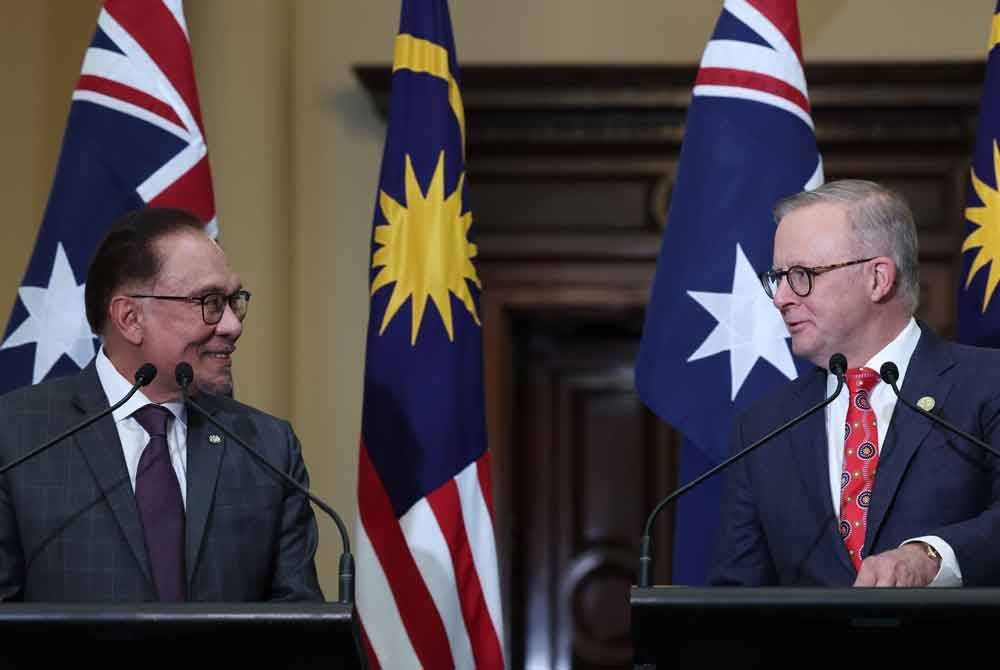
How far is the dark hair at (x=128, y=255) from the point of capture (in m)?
2.92

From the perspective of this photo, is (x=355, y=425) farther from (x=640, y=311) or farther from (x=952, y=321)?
(x=952, y=321)

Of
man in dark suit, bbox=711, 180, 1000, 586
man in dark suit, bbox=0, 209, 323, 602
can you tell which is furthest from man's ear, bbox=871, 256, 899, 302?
man in dark suit, bbox=0, 209, 323, 602

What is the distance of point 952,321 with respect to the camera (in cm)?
518

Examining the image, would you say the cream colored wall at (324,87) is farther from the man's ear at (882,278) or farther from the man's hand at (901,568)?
the man's hand at (901,568)

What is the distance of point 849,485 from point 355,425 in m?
2.65

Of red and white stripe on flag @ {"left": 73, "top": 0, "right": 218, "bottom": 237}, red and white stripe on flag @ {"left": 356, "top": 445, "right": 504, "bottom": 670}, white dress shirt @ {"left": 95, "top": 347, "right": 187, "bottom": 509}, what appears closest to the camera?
white dress shirt @ {"left": 95, "top": 347, "right": 187, "bottom": 509}

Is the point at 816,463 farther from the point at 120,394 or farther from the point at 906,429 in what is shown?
the point at 120,394

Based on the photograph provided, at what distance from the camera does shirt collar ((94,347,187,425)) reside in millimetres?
2889

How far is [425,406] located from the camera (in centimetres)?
384

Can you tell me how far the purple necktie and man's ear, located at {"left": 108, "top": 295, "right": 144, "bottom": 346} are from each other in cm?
14

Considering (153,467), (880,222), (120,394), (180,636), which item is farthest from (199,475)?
(880,222)

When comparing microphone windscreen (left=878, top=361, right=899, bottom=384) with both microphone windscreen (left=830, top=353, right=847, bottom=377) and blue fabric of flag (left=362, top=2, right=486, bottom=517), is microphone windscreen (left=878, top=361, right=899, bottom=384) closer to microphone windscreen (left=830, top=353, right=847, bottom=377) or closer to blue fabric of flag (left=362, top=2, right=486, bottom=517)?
microphone windscreen (left=830, top=353, right=847, bottom=377)

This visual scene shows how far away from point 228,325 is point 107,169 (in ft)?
3.62

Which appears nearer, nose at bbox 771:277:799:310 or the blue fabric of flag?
nose at bbox 771:277:799:310
